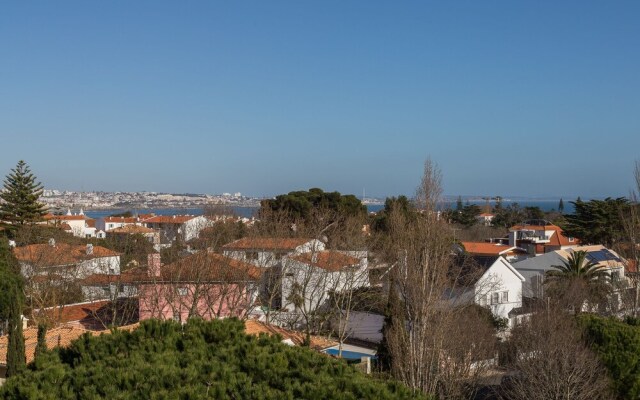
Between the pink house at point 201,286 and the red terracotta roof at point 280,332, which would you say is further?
the pink house at point 201,286

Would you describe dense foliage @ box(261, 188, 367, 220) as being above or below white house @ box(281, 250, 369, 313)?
above

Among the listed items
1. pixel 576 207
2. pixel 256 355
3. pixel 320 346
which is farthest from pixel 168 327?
pixel 576 207

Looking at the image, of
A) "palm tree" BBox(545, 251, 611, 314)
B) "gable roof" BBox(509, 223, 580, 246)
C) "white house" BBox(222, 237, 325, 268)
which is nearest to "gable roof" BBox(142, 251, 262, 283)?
"white house" BBox(222, 237, 325, 268)

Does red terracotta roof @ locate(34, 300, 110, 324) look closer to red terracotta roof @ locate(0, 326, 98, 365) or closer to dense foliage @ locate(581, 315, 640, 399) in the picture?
red terracotta roof @ locate(0, 326, 98, 365)

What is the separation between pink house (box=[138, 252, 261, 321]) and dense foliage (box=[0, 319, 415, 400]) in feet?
48.1

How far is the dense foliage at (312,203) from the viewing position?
138 feet

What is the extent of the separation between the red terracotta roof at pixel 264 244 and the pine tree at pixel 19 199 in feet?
75.5

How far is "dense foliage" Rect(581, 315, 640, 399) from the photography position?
56.2 feet

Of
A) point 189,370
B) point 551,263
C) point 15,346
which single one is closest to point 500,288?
point 551,263

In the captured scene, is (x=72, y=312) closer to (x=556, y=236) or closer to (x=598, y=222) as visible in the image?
(x=598, y=222)

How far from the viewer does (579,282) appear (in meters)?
28.7

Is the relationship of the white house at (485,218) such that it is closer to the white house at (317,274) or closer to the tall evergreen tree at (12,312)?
the white house at (317,274)

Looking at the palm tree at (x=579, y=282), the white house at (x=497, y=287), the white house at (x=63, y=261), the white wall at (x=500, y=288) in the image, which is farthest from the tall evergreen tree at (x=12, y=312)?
the palm tree at (x=579, y=282)

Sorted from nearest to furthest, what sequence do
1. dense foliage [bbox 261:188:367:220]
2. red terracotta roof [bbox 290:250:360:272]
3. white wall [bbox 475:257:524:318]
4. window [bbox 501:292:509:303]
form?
red terracotta roof [bbox 290:250:360:272] < white wall [bbox 475:257:524:318] < window [bbox 501:292:509:303] < dense foliage [bbox 261:188:367:220]
